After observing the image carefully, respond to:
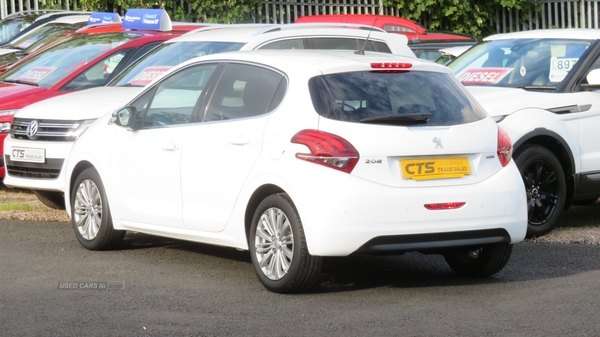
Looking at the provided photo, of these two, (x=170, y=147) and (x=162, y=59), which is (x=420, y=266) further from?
(x=162, y=59)

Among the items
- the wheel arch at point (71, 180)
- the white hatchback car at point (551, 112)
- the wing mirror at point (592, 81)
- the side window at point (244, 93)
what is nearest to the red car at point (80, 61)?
the wheel arch at point (71, 180)

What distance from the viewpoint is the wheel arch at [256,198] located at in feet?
22.6

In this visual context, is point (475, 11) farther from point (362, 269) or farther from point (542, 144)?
point (362, 269)

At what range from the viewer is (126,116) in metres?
8.27

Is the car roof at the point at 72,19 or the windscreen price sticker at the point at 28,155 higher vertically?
the car roof at the point at 72,19

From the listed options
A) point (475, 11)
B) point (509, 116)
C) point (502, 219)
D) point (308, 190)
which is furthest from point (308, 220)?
point (475, 11)

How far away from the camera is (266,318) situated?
6.21m

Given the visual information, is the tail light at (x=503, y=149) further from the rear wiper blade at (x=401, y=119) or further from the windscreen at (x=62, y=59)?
the windscreen at (x=62, y=59)

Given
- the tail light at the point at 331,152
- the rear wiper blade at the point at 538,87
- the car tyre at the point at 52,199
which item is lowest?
the car tyre at the point at 52,199

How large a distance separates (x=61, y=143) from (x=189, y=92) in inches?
107

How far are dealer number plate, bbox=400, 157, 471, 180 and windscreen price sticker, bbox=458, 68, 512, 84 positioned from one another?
3453 mm

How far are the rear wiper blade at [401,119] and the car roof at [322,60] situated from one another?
17.2 inches

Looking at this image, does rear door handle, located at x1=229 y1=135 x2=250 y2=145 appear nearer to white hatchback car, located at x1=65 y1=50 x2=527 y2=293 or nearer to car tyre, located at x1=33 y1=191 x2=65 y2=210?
white hatchback car, located at x1=65 y1=50 x2=527 y2=293

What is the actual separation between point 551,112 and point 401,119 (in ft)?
9.75
